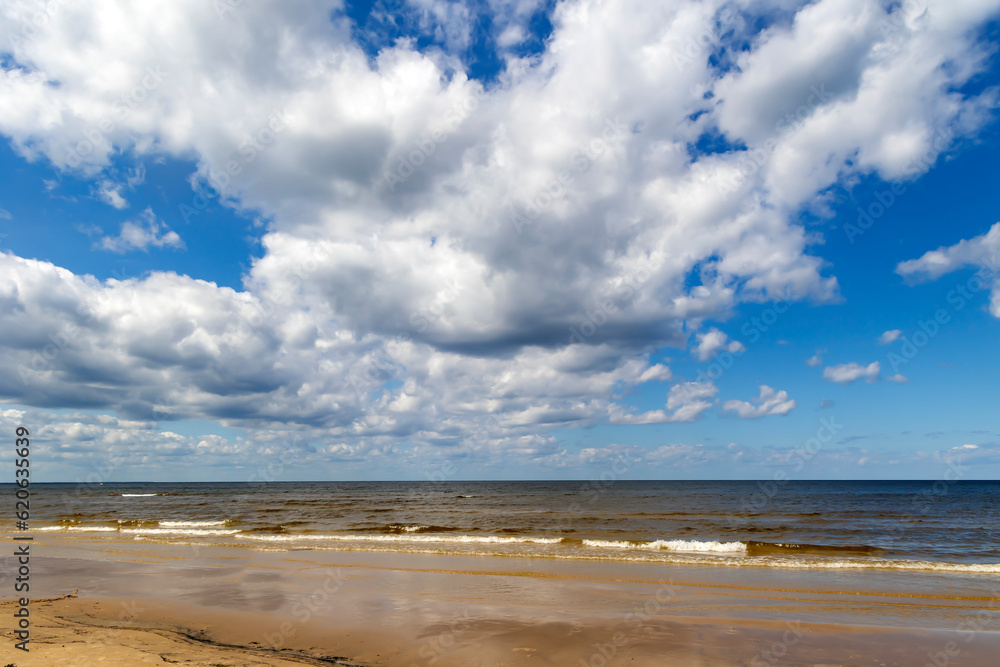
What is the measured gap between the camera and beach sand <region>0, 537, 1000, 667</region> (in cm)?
946

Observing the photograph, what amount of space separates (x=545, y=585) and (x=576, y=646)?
20.6ft

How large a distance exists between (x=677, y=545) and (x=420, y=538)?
46.8 ft

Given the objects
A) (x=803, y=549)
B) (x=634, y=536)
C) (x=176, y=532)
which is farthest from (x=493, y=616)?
(x=176, y=532)

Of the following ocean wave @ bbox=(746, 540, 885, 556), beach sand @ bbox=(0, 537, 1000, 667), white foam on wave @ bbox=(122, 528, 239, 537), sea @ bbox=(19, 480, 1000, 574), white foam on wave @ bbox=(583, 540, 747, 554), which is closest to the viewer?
beach sand @ bbox=(0, 537, 1000, 667)

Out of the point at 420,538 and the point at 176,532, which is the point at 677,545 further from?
the point at 176,532

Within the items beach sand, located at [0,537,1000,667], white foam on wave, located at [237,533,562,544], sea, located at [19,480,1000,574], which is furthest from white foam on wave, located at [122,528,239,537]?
beach sand, located at [0,537,1000,667]

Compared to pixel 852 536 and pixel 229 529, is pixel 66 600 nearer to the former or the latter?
pixel 229 529

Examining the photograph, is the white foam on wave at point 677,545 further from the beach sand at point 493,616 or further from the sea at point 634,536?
the beach sand at point 493,616

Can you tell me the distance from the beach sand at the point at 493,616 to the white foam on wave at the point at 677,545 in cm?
607

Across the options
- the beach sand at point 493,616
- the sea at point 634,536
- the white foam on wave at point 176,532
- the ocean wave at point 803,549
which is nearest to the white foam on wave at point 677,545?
the sea at point 634,536

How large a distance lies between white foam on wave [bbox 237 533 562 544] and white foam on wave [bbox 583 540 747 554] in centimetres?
265

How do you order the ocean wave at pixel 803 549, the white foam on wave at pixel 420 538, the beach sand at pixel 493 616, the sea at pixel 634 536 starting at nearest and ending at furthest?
the beach sand at pixel 493 616, the sea at pixel 634 536, the ocean wave at pixel 803 549, the white foam on wave at pixel 420 538

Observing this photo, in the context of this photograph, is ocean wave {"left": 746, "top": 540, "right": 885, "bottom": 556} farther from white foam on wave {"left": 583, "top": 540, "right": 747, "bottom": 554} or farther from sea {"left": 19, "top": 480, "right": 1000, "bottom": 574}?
white foam on wave {"left": 583, "top": 540, "right": 747, "bottom": 554}

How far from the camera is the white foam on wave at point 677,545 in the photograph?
24.8m
